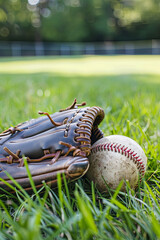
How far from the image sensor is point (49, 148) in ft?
4.61

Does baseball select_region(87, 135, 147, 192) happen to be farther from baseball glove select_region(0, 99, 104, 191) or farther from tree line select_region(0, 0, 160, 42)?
tree line select_region(0, 0, 160, 42)

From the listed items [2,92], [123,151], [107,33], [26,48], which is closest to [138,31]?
[107,33]

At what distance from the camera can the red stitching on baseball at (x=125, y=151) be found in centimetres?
145

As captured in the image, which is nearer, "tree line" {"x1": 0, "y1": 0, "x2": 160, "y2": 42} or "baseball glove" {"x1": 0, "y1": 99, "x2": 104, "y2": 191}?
"baseball glove" {"x1": 0, "y1": 99, "x2": 104, "y2": 191}

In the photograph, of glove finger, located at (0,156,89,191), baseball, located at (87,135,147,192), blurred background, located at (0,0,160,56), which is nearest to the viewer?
glove finger, located at (0,156,89,191)

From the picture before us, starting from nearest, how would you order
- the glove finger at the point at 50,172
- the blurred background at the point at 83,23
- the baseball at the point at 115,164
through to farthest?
the glove finger at the point at 50,172 → the baseball at the point at 115,164 → the blurred background at the point at 83,23

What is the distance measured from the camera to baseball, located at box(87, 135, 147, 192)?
139 cm

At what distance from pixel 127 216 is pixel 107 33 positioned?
32093mm

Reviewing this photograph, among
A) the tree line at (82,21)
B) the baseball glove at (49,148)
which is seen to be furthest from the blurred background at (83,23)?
the baseball glove at (49,148)

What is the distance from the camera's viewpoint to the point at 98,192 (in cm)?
136

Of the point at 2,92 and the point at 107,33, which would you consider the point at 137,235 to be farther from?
the point at 107,33

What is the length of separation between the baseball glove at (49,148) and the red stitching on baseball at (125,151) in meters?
0.12

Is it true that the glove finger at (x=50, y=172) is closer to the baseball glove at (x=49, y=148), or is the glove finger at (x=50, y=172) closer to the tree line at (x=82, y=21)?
the baseball glove at (x=49, y=148)

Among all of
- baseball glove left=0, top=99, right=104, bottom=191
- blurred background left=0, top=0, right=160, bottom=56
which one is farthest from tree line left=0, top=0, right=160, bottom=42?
baseball glove left=0, top=99, right=104, bottom=191
